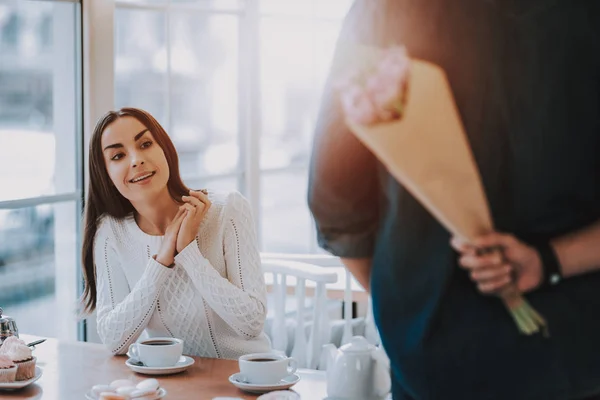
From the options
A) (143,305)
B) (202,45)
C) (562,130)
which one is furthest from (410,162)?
(202,45)

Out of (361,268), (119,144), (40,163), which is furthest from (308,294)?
(361,268)

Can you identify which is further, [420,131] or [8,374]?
[8,374]

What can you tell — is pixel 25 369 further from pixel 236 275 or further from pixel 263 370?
pixel 236 275

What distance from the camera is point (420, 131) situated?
2.61 feet

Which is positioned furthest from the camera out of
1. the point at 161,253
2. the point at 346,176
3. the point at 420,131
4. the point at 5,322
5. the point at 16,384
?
the point at 161,253

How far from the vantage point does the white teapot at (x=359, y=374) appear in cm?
168

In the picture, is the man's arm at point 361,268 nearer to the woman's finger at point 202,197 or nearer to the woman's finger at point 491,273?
the woman's finger at point 491,273

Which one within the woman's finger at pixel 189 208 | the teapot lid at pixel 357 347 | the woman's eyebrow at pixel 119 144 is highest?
the woman's eyebrow at pixel 119 144

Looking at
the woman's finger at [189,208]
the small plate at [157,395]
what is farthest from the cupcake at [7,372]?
the woman's finger at [189,208]

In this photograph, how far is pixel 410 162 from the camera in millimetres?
796

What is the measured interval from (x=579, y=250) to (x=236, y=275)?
1.63 meters

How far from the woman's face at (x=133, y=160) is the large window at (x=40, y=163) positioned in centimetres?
58

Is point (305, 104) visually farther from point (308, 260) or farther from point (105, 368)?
point (105, 368)

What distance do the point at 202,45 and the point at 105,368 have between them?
222 cm
